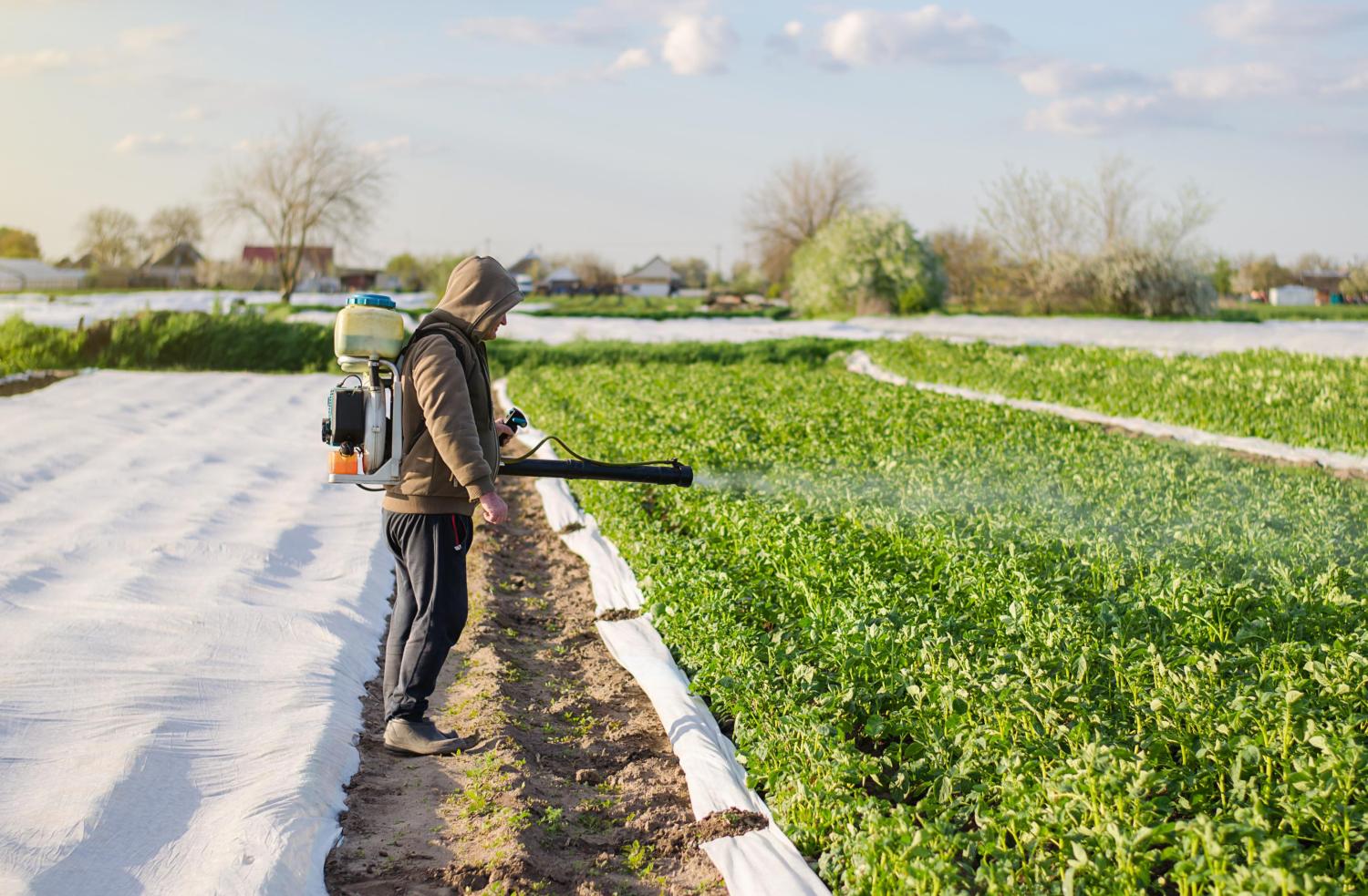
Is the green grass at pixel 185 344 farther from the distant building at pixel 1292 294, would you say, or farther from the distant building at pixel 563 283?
the distant building at pixel 1292 294

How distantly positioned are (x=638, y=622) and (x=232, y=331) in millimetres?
18546

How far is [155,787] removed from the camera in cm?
383

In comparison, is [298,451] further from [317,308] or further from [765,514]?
[317,308]

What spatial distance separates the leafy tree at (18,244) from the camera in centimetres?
7850

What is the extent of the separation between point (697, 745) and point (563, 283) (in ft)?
235

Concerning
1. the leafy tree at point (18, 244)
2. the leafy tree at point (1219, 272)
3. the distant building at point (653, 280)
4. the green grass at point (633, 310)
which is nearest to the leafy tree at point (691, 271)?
the distant building at point (653, 280)

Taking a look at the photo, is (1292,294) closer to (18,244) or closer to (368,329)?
(368,329)

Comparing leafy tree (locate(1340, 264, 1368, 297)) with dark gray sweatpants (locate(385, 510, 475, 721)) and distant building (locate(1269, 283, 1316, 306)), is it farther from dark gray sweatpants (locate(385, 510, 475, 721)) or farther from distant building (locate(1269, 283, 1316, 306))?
dark gray sweatpants (locate(385, 510, 475, 721))

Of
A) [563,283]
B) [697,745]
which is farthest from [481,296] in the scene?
[563,283]

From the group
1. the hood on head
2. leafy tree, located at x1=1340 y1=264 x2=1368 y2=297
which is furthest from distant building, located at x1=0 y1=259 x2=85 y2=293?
leafy tree, located at x1=1340 y1=264 x2=1368 y2=297

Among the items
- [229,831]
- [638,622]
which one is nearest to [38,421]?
[638,622]

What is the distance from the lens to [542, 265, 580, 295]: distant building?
230 ft

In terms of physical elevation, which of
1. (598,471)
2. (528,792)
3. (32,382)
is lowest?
(528,792)

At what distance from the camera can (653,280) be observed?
87688 millimetres
